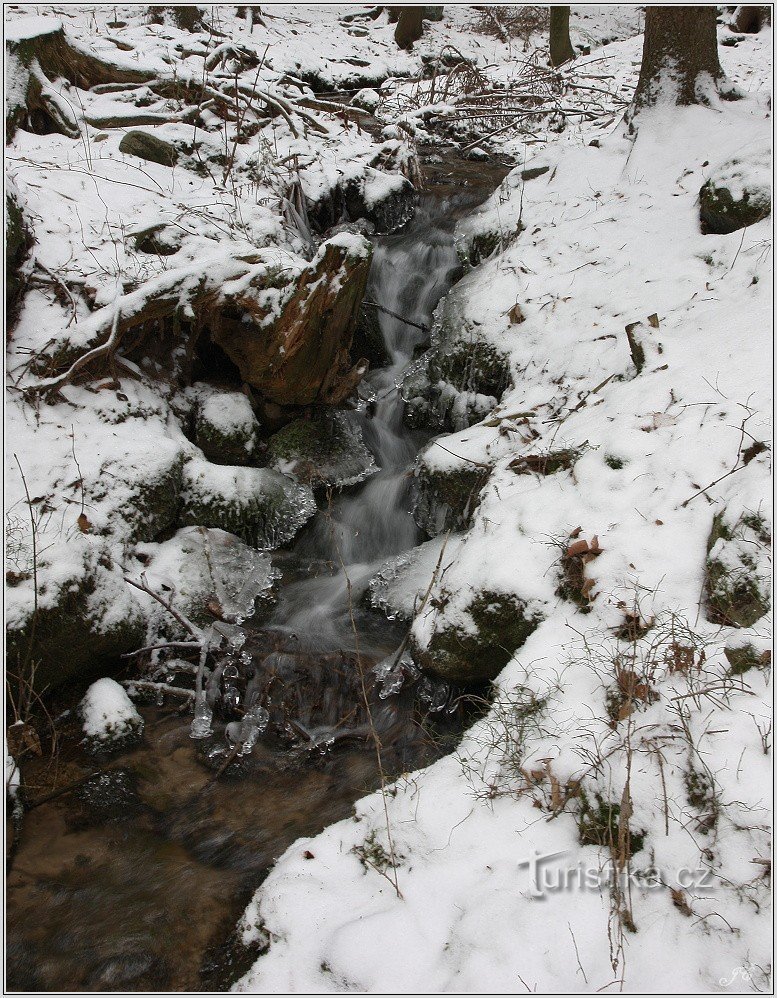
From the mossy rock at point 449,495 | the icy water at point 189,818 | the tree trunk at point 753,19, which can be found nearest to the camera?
the icy water at point 189,818

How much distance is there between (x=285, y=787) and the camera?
339 cm

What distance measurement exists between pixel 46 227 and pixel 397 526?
3724 mm

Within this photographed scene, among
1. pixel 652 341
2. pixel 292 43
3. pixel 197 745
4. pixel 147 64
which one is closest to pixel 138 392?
pixel 197 745

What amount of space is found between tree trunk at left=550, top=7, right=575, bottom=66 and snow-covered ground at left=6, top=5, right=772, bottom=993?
19.7ft

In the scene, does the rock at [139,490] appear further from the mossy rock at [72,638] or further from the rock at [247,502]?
the mossy rock at [72,638]

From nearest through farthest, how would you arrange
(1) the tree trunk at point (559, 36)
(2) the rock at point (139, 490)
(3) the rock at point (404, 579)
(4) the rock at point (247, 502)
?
(2) the rock at point (139, 490) < (3) the rock at point (404, 579) < (4) the rock at point (247, 502) < (1) the tree trunk at point (559, 36)

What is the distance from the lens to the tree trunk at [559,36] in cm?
1120

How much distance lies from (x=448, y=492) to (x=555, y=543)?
1.38 m

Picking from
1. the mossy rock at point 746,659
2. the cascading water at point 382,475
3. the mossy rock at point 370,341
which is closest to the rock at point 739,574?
the mossy rock at point 746,659

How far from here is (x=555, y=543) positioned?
10.9ft

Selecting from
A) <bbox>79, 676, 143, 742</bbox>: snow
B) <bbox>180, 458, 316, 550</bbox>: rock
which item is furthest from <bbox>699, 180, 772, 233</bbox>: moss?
<bbox>79, 676, 143, 742</bbox>: snow

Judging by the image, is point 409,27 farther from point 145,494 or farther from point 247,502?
point 145,494

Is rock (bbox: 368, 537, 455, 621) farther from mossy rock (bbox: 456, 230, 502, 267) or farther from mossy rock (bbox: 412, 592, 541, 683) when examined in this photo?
mossy rock (bbox: 456, 230, 502, 267)

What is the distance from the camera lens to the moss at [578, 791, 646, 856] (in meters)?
2.24
